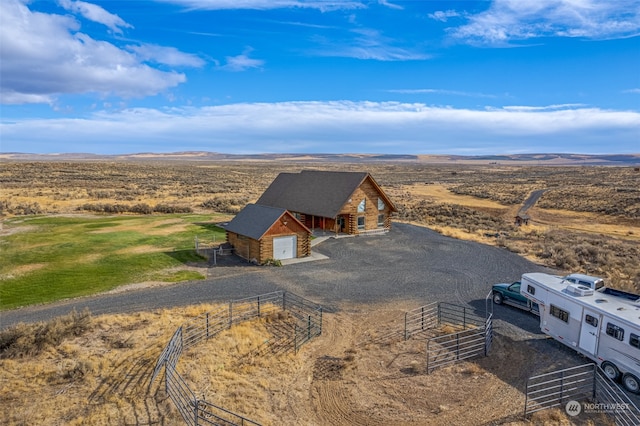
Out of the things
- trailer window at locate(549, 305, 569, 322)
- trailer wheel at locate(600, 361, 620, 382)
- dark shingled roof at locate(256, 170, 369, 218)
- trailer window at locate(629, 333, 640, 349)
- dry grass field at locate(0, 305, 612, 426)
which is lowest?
dry grass field at locate(0, 305, 612, 426)

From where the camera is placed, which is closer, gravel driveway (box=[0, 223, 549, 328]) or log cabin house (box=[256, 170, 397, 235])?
gravel driveway (box=[0, 223, 549, 328])

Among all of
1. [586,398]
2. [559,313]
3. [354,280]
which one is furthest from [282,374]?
[354,280]

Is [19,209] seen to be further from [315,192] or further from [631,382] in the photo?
[631,382]

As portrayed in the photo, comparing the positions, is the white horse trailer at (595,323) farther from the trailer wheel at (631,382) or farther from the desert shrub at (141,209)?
the desert shrub at (141,209)

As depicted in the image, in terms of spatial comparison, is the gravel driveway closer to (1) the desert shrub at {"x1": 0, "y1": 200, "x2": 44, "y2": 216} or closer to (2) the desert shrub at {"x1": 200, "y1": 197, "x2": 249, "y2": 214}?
(2) the desert shrub at {"x1": 200, "y1": 197, "x2": 249, "y2": 214}

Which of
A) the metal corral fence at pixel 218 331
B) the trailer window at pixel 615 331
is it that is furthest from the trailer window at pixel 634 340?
the metal corral fence at pixel 218 331

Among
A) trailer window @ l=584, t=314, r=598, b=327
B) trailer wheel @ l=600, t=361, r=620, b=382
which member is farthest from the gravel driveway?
trailer wheel @ l=600, t=361, r=620, b=382
